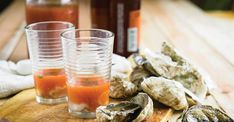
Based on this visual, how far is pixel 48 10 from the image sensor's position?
1300 mm

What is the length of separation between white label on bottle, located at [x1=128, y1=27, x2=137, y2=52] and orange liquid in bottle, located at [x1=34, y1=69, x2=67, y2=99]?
378 millimetres

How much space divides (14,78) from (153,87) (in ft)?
1.13

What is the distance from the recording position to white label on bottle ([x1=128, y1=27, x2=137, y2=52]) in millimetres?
1375

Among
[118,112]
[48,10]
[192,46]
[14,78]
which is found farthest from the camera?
[192,46]

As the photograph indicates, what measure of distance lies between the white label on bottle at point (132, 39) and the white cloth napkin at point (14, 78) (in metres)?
0.32

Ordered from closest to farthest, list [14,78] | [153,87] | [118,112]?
[118,112]
[153,87]
[14,78]

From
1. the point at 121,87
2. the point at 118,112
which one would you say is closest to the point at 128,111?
the point at 118,112

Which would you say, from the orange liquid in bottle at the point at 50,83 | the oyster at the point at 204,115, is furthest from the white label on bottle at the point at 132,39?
the oyster at the point at 204,115

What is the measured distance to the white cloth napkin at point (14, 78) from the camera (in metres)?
1.08

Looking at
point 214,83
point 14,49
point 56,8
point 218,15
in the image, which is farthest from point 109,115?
point 218,15

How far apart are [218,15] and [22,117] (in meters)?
1.37

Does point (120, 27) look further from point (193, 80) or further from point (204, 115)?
point (204, 115)

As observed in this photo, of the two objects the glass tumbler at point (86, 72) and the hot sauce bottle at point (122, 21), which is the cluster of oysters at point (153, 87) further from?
the hot sauce bottle at point (122, 21)

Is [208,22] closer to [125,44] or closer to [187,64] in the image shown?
[125,44]
